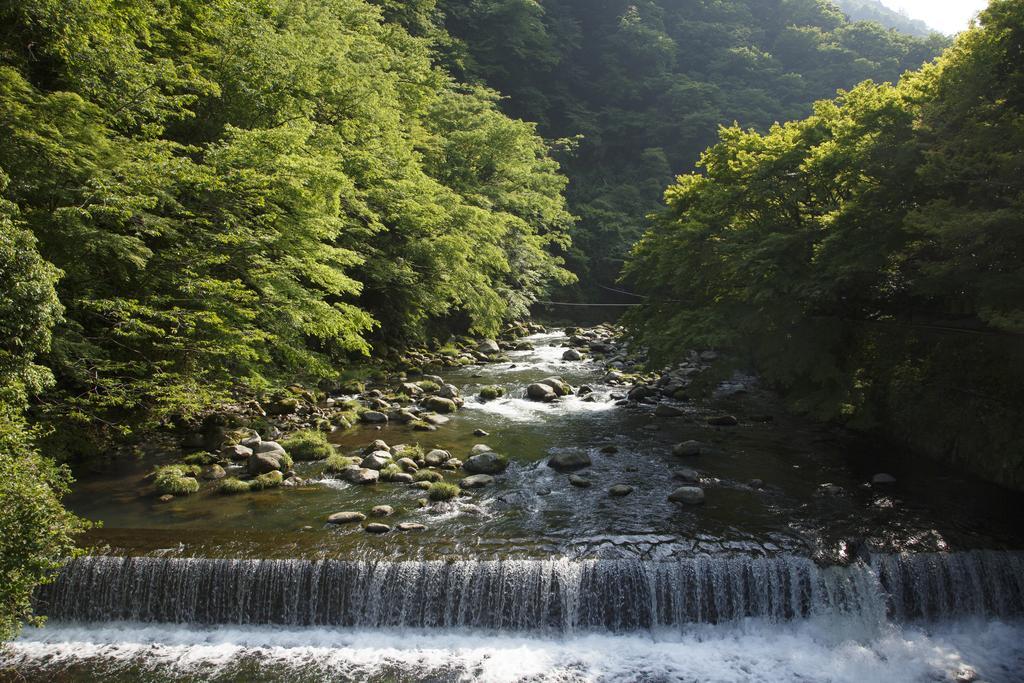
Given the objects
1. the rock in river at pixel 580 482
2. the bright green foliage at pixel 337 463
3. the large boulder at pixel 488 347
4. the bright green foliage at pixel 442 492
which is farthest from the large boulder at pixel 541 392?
the bright green foliage at pixel 442 492

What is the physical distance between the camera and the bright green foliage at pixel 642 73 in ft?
162

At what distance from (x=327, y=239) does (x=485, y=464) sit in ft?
25.8

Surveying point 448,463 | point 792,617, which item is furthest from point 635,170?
point 792,617

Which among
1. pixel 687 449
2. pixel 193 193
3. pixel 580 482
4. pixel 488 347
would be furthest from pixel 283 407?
pixel 488 347

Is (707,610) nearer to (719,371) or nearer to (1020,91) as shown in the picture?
(719,371)

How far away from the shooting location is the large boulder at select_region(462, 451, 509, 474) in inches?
521

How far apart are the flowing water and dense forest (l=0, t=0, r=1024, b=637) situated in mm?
1607

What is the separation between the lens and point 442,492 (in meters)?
11.9

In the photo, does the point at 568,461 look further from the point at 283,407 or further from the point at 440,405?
the point at 283,407

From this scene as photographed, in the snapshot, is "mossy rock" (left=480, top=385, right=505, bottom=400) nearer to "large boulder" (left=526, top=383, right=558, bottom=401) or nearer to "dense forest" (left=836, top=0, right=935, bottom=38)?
"large boulder" (left=526, top=383, right=558, bottom=401)

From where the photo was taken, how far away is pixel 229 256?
13.0m

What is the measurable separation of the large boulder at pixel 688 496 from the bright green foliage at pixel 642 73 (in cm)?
3288

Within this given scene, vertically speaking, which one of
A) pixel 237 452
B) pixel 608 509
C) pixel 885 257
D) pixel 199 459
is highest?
pixel 885 257

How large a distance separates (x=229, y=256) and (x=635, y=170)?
43.2 m
